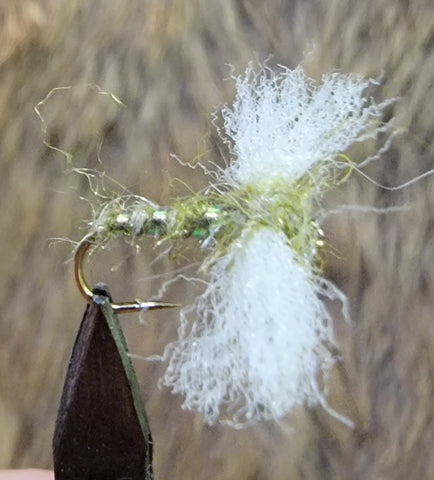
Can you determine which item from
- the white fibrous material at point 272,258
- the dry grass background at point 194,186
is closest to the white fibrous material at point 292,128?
the white fibrous material at point 272,258

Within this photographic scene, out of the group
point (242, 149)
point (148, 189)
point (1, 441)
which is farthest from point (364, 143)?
point (1, 441)

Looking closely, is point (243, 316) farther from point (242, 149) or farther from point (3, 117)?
point (3, 117)

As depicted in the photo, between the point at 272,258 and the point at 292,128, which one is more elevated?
the point at 292,128

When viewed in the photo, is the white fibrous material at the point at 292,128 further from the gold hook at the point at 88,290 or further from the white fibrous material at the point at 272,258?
the gold hook at the point at 88,290

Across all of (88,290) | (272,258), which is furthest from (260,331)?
(88,290)

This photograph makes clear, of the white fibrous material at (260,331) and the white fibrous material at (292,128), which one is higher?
the white fibrous material at (292,128)

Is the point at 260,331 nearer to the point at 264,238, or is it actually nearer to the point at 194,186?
the point at 264,238

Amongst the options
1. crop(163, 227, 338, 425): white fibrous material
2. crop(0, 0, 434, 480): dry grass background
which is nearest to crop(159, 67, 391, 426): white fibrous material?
crop(163, 227, 338, 425): white fibrous material
